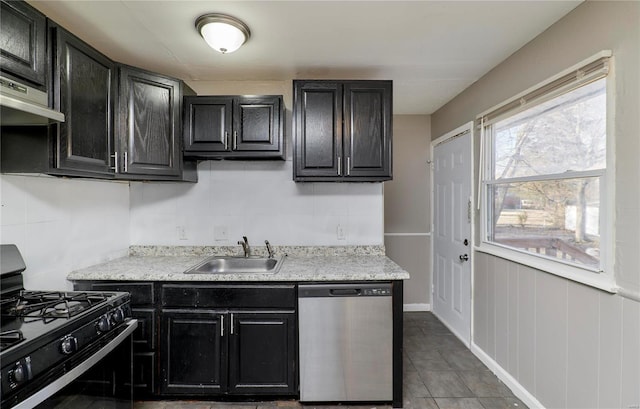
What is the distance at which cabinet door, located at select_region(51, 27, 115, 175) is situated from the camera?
5.03ft

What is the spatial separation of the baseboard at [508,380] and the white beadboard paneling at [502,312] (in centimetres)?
6

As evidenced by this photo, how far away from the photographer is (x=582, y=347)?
1.57 meters

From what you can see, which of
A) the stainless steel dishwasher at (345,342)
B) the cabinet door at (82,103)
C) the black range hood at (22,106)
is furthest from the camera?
the stainless steel dishwasher at (345,342)

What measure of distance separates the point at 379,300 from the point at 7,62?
87.2 inches

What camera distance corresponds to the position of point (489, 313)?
7.95ft

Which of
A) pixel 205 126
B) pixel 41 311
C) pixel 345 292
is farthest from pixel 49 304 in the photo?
pixel 345 292

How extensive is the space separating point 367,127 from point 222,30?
1.14 m

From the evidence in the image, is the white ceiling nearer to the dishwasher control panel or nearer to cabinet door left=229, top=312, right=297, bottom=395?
the dishwasher control panel

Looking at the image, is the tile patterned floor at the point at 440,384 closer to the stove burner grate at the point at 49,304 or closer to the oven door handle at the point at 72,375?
the oven door handle at the point at 72,375

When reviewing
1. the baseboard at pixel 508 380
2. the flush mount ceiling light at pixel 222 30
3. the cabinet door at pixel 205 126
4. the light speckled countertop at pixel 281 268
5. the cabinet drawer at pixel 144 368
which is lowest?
the baseboard at pixel 508 380

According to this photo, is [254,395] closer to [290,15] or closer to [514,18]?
[290,15]

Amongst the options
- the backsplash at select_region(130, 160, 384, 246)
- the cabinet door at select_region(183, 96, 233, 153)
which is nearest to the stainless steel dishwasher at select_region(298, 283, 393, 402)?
the backsplash at select_region(130, 160, 384, 246)

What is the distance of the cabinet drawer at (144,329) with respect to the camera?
1.91m

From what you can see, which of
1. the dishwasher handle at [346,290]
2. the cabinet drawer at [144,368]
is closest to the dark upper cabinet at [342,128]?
the dishwasher handle at [346,290]
